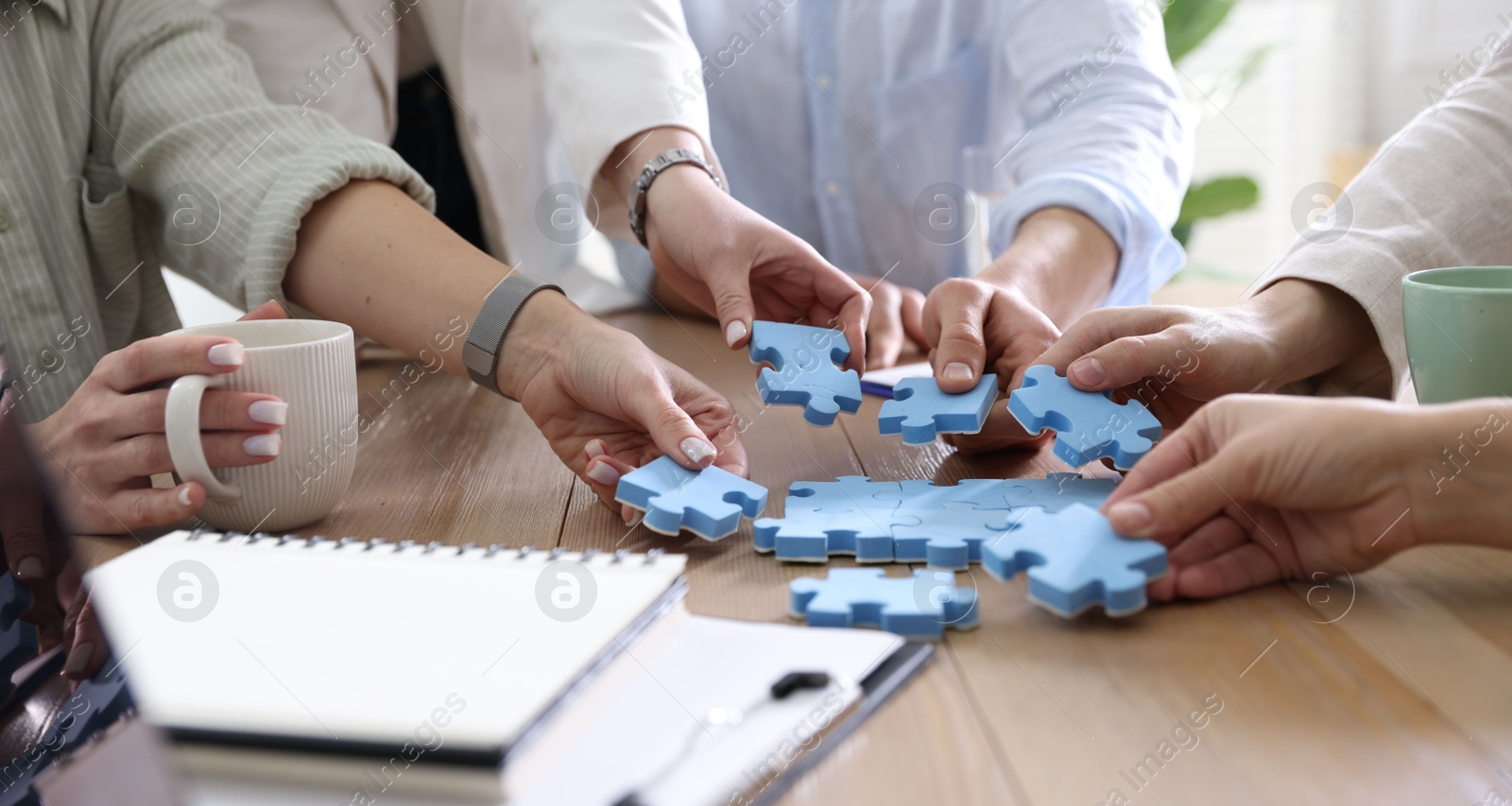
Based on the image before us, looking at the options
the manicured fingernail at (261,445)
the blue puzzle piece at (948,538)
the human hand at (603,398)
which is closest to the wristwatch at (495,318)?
the human hand at (603,398)

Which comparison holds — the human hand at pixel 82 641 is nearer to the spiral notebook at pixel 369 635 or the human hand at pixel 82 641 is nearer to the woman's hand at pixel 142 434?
the spiral notebook at pixel 369 635

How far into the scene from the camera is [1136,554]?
27.9 inches

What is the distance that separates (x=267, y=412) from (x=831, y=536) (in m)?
0.49

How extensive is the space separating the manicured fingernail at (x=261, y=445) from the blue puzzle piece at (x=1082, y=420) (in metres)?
0.65

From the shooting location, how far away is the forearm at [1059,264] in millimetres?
1340

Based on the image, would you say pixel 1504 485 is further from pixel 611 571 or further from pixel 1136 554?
pixel 611 571

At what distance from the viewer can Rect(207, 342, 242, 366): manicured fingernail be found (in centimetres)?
88

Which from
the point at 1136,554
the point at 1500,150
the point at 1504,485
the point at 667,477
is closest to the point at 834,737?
the point at 1136,554

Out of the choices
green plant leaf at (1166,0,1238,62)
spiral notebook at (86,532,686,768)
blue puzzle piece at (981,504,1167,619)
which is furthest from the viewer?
green plant leaf at (1166,0,1238,62)

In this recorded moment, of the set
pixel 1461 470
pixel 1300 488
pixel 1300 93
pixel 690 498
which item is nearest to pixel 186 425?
pixel 690 498

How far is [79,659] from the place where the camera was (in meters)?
0.41

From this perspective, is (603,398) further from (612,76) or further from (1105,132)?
(1105,132)

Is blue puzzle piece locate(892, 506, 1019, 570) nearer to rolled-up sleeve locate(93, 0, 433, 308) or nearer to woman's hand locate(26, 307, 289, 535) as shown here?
woman's hand locate(26, 307, 289, 535)

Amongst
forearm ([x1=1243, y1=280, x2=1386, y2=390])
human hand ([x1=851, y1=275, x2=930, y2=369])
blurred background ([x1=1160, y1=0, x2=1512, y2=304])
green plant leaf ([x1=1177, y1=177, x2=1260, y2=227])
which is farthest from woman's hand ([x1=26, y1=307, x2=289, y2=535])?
blurred background ([x1=1160, y1=0, x2=1512, y2=304])
